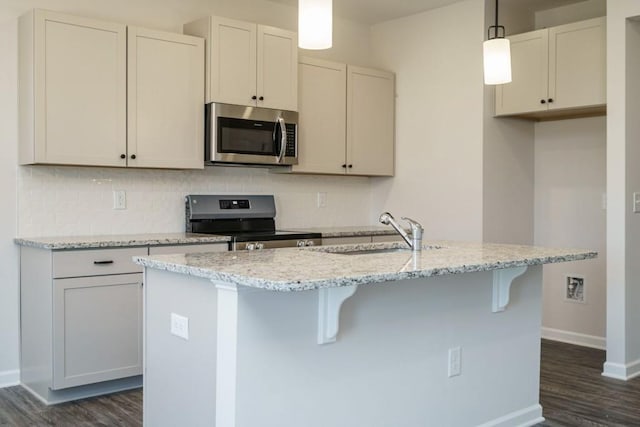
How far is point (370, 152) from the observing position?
5.26 m

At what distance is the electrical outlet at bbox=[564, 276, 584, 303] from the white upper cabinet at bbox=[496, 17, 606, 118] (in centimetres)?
128

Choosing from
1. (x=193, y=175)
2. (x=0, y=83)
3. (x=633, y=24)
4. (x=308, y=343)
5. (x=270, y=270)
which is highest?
(x=633, y=24)

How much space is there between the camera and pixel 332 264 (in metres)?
2.23

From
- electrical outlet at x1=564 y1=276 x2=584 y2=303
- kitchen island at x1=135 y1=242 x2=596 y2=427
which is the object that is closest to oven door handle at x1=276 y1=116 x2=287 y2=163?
kitchen island at x1=135 y1=242 x2=596 y2=427

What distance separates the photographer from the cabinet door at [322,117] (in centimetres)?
483

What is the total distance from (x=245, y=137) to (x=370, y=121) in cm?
130

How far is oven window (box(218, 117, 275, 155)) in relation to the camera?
4.24m

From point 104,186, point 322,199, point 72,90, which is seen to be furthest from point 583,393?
point 72,90

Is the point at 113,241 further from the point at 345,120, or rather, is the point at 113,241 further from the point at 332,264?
the point at 345,120

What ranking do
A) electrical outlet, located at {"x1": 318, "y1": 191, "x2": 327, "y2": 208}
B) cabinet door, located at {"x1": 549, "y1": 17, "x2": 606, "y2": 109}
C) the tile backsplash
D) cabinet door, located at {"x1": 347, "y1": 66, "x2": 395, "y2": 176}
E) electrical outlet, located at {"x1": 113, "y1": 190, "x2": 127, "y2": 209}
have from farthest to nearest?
electrical outlet, located at {"x1": 318, "y1": 191, "x2": 327, "y2": 208} → cabinet door, located at {"x1": 347, "y1": 66, "x2": 395, "y2": 176} → cabinet door, located at {"x1": 549, "y1": 17, "x2": 606, "y2": 109} → electrical outlet, located at {"x1": 113, "y1": 190, "x2": 127, "y2": 209} → the tile backsplash

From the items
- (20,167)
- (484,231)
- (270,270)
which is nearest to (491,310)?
(270,270)

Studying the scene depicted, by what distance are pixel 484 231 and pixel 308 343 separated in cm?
281

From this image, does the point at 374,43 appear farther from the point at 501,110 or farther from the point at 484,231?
the point at 484,231

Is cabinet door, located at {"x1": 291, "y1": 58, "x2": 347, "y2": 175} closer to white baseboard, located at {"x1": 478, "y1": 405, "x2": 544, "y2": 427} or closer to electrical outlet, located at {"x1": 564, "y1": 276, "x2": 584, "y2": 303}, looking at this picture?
electrical outlet, located at {"x1": 564, "y1": 276, "x2": 584, "y2": 303}
